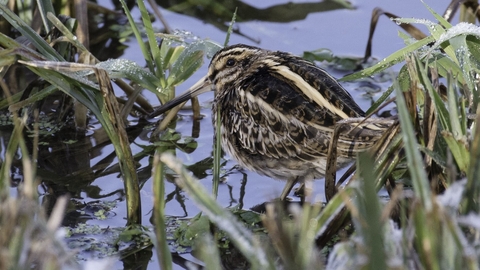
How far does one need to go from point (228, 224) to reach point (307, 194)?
238mm

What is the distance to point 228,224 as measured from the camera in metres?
2.13

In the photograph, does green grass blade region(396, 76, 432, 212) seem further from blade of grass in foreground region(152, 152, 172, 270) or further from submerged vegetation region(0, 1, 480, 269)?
blade of grass in foreground region(152, 152, 172, 270)

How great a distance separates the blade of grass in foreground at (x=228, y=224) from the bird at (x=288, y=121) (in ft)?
4.04

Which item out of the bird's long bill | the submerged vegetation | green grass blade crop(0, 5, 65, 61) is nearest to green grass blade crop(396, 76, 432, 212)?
the submerged vegetation

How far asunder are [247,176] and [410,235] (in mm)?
2191

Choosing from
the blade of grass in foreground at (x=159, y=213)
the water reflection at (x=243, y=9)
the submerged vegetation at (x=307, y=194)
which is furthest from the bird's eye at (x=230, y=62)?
the blade of grass in foreground at (x=159, y=213)

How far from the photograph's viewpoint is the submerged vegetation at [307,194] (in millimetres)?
1971

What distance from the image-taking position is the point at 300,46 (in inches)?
218

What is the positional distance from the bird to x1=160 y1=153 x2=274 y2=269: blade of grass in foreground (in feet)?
4.04

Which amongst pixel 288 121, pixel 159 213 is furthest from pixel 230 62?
pixel 159 213

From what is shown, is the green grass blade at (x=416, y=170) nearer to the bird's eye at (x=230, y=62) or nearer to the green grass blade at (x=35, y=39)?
the green grass blade at (x=35, y=39)

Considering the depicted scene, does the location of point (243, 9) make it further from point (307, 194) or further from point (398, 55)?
point (307, 194)

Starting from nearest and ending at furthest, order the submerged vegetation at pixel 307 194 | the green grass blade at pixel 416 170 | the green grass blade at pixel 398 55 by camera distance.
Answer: the submerged vegetation at pixel 307 194, the green grass blade at pixel 416 170, the green grass blade at pixel 398 55


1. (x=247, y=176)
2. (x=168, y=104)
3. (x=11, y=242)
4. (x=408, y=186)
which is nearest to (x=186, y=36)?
(x=168, y=104)
